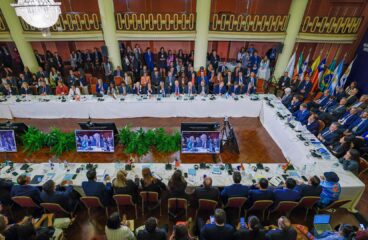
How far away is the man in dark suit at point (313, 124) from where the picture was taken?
668 cm

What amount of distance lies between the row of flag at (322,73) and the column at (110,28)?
8.47m

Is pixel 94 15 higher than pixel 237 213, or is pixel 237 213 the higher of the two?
pixel 94 15

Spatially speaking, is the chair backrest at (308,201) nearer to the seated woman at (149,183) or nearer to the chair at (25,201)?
the seated woman at (149,183)

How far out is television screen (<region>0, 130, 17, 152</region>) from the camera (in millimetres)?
5996

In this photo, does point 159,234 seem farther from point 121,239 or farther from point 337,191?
point 337,191

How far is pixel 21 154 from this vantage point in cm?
687

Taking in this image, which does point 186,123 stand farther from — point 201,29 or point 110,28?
point 110,28

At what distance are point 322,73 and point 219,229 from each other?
10186 mm

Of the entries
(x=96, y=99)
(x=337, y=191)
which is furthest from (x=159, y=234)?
(x=96, y=99)

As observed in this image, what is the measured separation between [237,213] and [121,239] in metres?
2.56

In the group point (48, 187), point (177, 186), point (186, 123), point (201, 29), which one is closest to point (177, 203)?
point (177, 186)

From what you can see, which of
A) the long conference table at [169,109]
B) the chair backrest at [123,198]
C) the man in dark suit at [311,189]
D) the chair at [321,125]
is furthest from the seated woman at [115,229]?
the chair at [321,125]

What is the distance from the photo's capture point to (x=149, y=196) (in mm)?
4410

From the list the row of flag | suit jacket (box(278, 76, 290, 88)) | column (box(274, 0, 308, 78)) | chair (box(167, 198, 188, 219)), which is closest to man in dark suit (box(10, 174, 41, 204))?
chair (box(167, 198, 188, 219))
